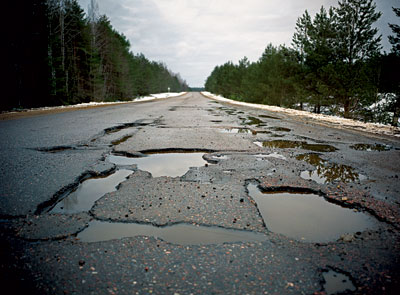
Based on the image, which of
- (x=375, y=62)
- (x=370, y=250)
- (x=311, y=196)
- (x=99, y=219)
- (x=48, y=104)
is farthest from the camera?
(x=48, y=104)

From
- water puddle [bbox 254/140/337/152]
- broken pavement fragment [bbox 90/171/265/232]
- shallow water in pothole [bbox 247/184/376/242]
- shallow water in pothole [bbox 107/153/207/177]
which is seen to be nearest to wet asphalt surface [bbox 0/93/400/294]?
broken pavement fragment [bbox 90/171/265/232]

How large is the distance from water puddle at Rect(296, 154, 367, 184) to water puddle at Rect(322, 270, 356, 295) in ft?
7.31

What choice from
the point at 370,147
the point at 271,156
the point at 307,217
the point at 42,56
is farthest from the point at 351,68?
the point at 42,56

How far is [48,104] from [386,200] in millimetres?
21715

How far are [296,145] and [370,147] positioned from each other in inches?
76.0

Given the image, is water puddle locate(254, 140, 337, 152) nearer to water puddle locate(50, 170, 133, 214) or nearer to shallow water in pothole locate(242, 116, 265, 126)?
shallow water in pothole locate(242, 116, 265, 126)

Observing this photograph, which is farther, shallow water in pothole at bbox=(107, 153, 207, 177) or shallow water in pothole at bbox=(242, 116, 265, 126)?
shallow water in pothole at bbox=(242, 116, 265, 126)

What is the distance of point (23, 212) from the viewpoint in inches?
102

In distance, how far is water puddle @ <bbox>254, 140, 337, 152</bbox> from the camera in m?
6.02

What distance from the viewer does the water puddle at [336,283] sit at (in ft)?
5.33

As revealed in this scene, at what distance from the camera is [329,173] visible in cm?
420

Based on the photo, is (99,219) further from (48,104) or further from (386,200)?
(48,104)

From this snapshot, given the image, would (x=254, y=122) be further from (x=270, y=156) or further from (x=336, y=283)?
(x=336, y=283)

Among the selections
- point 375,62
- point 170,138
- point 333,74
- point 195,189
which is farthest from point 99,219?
point 375,62
